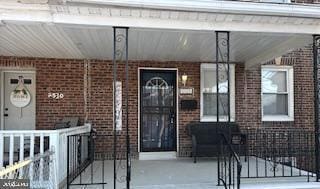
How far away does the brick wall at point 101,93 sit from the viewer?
8781mm

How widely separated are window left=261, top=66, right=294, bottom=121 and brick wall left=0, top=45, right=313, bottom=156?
0.20 m

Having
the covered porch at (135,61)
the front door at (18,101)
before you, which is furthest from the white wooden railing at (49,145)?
the front door at (18,101)

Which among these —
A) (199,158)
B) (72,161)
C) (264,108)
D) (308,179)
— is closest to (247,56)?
(264,108)

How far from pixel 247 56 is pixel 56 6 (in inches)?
206

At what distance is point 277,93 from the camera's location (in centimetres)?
986

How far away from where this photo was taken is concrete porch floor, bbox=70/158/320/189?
5.85 meters

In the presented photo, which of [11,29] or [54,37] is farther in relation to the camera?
[54,37]

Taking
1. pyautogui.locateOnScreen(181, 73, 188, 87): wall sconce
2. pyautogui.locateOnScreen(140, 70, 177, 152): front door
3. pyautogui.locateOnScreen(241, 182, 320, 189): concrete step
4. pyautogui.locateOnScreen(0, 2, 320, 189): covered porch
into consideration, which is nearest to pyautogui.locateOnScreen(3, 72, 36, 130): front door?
pyautogui.locateOnScreen(0, 2, 320, 189): covered porch

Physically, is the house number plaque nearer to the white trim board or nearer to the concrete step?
the white trim board

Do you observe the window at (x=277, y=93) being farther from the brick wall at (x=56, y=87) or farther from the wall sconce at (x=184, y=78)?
the brick wall at (x=56, y=87)

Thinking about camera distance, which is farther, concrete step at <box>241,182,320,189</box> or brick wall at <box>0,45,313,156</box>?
brick wall at <box>0,45,313,156</box>

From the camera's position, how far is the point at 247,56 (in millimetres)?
8703

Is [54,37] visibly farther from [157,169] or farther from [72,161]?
[157,169]

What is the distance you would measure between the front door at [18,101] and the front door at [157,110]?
9.42ft
